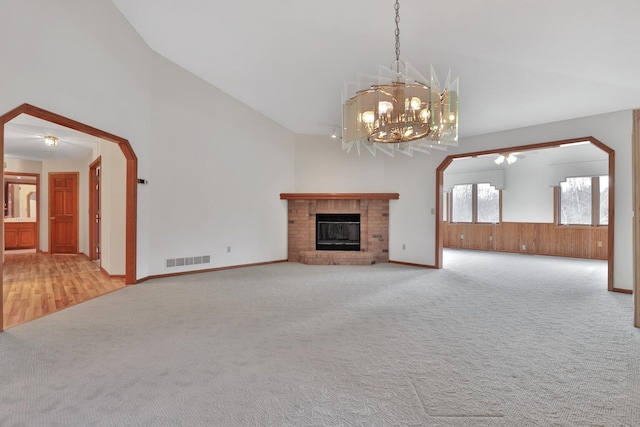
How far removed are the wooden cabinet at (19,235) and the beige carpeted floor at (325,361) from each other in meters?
7.68

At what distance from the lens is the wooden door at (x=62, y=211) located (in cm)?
816

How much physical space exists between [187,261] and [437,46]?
4.98 meters

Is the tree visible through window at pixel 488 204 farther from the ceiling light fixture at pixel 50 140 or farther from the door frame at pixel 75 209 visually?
the door frame at pixel 75 209

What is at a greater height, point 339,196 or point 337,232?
point 339,196

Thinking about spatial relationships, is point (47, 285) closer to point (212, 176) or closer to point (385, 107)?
point (212, 176)

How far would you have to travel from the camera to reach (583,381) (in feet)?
6.70

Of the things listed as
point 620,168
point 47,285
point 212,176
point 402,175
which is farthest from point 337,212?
point 47,285

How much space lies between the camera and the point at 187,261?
18.1ft

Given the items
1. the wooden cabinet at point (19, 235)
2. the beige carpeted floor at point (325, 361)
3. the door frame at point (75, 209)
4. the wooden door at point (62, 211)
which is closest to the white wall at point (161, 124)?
the beige carpeted floor at point (325, 361)

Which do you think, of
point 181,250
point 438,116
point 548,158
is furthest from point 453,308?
point 548,158

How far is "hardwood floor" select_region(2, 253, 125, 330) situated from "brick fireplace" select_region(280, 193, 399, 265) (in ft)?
11.4

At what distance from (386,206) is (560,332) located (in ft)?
14.9

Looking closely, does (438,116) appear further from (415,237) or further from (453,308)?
(415,237)

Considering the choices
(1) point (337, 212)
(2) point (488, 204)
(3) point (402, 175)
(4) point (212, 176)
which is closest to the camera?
(4) point (212, 176)
